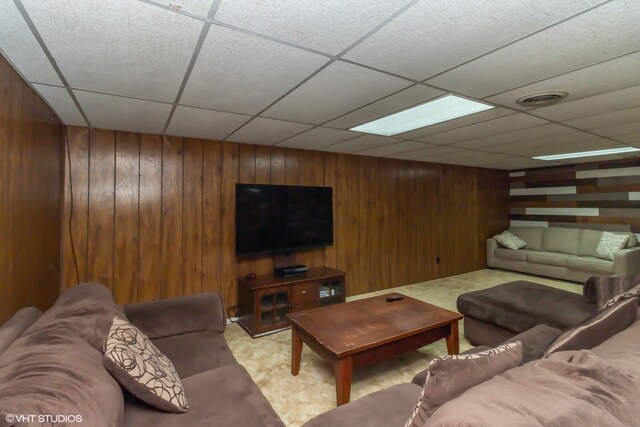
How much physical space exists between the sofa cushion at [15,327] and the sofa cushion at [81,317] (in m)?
0.06

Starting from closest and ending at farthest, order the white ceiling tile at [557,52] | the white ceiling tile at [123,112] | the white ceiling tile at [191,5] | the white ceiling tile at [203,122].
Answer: the white ceiling tile at [191,5] < the white ceiling tile at [557,52] < the white ceiling tile at [123,112] < the white ceiling tile at [203,122]

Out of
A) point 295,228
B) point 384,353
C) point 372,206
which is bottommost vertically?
point 384,353

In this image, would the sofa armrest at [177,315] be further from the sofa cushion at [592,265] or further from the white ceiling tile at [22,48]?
the sofa cushion at [592,265]

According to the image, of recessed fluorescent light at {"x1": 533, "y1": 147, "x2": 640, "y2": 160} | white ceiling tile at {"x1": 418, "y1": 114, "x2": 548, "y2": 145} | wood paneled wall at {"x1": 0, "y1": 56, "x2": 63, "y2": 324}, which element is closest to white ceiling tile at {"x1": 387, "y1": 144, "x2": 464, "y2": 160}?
white ceiling tile at {"x1": 418, "y1": 114, "x2": 548, "y2": 145}

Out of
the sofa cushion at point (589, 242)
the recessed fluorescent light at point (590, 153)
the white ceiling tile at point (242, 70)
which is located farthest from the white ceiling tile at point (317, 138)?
the sofa cushion at point (589, 242)

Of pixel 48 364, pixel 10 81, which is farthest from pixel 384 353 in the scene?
pixel 10 81

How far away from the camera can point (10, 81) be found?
63.7 inches

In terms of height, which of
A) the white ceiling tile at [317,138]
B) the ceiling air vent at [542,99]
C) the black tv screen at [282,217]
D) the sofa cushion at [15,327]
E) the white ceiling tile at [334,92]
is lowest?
the sofa cushion at [15,327]

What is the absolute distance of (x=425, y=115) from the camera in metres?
2.68

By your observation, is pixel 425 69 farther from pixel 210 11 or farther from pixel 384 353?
pixel 384 353

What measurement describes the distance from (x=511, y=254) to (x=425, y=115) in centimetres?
437

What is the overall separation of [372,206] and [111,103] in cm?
346

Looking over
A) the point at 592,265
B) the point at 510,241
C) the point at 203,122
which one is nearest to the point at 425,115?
the point at 203,122

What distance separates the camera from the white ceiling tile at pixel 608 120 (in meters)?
2.51
